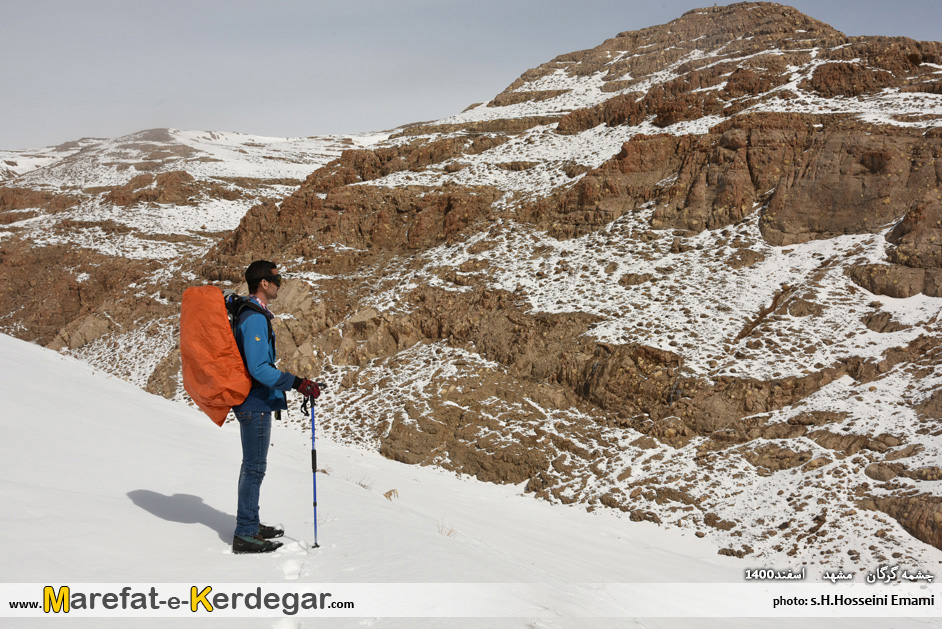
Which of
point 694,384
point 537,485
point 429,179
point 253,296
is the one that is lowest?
point 537,485

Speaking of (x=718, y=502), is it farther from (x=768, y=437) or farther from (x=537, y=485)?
(x=537, y=485)

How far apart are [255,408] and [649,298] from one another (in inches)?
539

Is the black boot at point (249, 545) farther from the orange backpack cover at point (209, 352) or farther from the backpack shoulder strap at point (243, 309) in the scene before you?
the backpack shoulder strap at point (243, 309)

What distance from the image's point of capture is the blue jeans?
392 cm

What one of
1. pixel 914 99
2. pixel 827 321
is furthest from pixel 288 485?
pixel 914 99

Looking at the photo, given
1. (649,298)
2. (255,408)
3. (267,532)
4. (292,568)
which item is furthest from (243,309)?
(649,298)

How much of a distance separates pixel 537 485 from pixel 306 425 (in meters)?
7.01

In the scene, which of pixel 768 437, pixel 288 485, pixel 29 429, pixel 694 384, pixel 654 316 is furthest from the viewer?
pixel 654 316

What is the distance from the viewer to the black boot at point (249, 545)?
3.86 meters

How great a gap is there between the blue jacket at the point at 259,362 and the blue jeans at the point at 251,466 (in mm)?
86

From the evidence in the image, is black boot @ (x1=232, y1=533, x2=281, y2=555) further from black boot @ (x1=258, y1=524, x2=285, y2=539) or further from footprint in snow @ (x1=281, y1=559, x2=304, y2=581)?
footprint in snow @ (x1=281, y1=559, x2=304, y2=581)

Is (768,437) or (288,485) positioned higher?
(288,485)

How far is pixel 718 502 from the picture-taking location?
10711 mm

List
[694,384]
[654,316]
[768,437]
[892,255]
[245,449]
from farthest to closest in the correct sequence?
1. [654,316]
2. [892,255]
3. [694,384]
4. [768,437]
5. [245,449]
